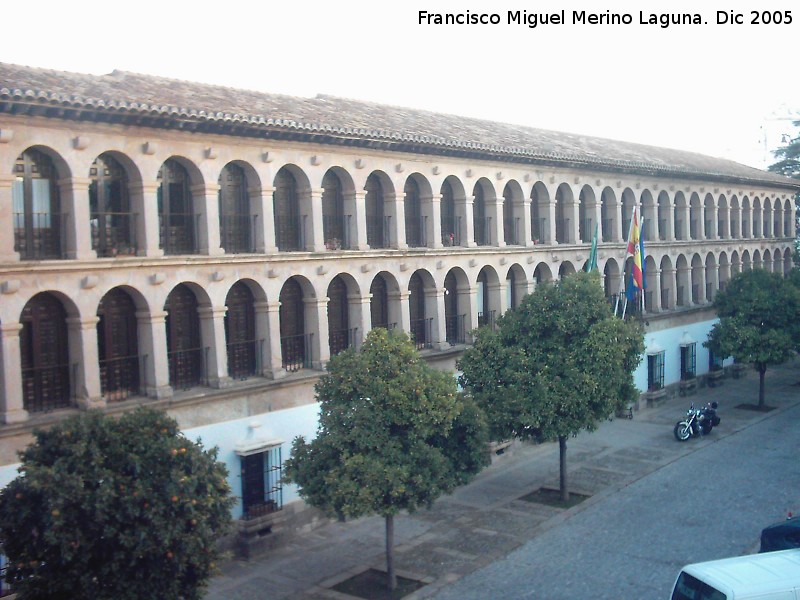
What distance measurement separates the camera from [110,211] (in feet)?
66.3

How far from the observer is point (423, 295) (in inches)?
1126

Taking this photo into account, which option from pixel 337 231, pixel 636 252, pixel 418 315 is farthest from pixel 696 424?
pixel 337 231

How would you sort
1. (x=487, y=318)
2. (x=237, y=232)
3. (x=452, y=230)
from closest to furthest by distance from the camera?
1. (x=237, y=232)
2. (x=452, y=230)
3. (x=487, y=318)

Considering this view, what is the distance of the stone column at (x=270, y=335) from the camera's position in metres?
23.0

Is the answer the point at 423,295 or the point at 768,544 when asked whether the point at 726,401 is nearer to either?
the point at 423,295

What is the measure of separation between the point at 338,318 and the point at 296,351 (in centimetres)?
200

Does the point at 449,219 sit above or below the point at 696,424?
above

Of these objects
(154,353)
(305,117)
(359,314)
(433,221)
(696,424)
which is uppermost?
(305,117)

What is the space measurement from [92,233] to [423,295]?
11.8 meters

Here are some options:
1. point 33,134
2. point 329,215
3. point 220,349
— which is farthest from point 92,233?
point 329,215

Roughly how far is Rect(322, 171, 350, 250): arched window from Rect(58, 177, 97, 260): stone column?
297 inches

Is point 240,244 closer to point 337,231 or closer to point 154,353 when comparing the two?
point 337,231

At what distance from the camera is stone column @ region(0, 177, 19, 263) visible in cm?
1777

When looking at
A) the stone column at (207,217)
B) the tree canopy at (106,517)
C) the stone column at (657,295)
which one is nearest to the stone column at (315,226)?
the stone column at (207,217)
